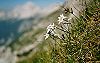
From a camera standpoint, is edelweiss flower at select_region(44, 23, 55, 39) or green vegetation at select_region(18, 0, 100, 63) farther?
edelweiss flower at select_region(44, 23, 55, 39)

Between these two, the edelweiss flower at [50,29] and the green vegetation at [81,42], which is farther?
the edelweiss flower at [50,29]

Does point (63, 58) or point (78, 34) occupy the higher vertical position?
point (78, 34)

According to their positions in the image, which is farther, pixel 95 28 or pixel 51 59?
pixel 51 59

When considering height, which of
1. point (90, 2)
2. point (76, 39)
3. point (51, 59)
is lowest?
point (51, 59)

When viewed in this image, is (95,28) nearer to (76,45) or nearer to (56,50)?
(76,45)

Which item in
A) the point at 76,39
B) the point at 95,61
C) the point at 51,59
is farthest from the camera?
the point at 51,59

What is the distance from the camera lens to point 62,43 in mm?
6133

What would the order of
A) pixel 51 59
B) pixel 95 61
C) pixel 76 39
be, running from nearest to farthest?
pixel 95 61 → pixel 76 39 → pixel 51 59

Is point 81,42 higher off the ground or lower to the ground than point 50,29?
lower

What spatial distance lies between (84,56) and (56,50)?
37.0 inches

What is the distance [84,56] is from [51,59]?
985mm

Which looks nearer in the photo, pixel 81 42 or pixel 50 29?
pixel 81 42

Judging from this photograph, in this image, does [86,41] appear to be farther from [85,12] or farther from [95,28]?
[85,12]

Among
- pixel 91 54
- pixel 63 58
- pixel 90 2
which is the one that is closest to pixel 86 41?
pixel 91 54
